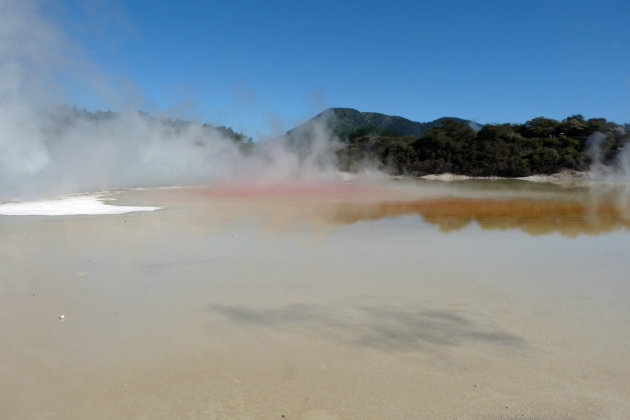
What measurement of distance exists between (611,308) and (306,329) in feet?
8.63

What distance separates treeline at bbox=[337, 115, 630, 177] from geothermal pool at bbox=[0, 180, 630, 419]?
2579 centimetres

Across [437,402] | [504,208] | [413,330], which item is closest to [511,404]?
[437,402]

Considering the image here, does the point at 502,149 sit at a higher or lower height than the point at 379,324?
higher

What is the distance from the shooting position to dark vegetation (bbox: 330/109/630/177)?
30.8m

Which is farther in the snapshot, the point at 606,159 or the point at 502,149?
the point at 502,149

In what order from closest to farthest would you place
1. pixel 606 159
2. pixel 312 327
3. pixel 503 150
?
1. pixel 312 327
2. pixel 606 159
3. pixel 503 150

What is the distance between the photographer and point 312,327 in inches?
137

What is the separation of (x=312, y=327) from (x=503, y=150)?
106 ft

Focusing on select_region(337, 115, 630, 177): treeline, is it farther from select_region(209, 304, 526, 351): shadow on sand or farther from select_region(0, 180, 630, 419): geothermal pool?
select_region(209, 304, 526, 351): shadow on sand

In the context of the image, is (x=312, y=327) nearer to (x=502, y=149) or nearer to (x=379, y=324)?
(x=379, y=324)

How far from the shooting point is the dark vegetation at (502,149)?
30.8m

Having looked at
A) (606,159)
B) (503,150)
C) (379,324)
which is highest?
(503,150)

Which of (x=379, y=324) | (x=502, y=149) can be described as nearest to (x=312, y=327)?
(x=379, y=324)

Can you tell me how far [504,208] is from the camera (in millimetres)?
11430
